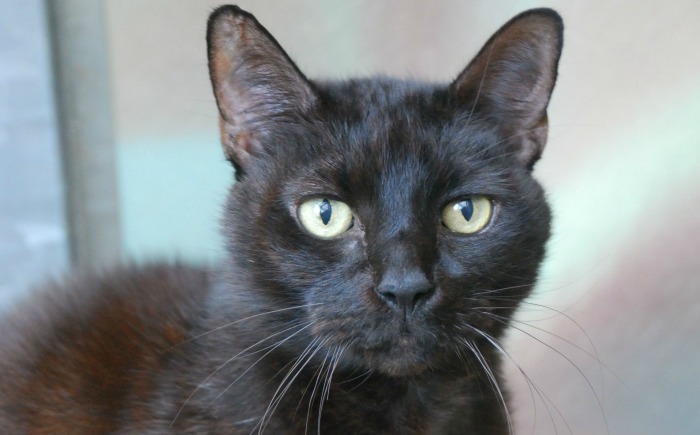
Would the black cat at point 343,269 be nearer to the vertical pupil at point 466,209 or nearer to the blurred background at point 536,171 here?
the vertical pupil at point 466,209

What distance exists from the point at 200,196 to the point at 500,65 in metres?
0.98

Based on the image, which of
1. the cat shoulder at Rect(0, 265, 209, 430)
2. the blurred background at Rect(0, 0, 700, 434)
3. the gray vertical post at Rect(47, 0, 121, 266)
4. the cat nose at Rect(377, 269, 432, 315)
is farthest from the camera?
the gray vertical post at Rect(47, 0, 121, 266)

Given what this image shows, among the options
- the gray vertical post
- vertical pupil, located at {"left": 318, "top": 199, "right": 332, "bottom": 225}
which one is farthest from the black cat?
the gray vertical post

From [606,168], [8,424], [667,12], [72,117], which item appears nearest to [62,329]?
[8,424]

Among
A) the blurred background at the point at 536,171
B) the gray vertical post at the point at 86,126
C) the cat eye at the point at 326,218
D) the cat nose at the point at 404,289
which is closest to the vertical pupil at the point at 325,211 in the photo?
the cat eye at the point at 326,218

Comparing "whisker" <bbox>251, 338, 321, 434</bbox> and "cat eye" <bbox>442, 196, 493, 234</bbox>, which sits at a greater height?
"cat eye" <bbox>442, 196, 493, 234</bbox>

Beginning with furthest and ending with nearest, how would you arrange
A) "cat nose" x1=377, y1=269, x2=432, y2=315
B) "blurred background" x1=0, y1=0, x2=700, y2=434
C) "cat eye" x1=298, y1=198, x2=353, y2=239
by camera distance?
"blurred background" x1=0, y1=0, x2=700, y2=434
"cat eye" x1=298, y1=198, x2=353, y2=239
"cat nose" x1=377, y1=269, x2=432, y2=315

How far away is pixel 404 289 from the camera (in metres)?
0.81

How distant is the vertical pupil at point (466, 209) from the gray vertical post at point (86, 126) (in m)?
0.94

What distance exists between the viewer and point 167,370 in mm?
1038

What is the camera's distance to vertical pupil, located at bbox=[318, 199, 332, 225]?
923mm

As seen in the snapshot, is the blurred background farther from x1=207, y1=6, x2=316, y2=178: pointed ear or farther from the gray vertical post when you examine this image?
x1=207, y1=6, x2=316, y2=178: pointed ear

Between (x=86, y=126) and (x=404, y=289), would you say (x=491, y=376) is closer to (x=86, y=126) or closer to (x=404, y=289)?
(x=404, y=289)

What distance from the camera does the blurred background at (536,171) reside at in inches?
50.3
